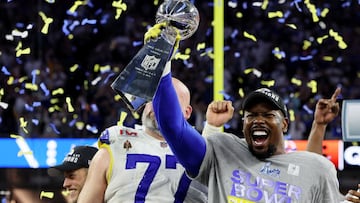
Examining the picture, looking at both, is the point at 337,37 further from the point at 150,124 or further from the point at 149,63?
the point at 149,63

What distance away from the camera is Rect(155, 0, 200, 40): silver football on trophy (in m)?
3.07

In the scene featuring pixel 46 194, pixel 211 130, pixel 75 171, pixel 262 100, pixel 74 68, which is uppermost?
pixel 74 68

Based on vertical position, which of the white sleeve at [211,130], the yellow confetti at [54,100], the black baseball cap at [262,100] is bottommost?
the white sleeve at [211,130]

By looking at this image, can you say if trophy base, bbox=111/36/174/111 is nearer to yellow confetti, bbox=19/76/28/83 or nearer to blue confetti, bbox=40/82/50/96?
blue confetti, bbox=40/82/50/96

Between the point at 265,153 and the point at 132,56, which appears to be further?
the point at 132,56

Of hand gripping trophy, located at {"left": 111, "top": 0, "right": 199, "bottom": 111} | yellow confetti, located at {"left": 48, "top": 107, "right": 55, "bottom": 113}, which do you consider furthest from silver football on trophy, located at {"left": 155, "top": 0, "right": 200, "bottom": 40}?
yellow confetti, located at {"left": 48, "top": 107, "right": 55, "bottom": 113}

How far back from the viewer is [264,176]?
332 centimetres

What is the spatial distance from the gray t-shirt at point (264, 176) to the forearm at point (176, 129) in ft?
0.18

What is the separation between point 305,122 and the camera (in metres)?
8.23

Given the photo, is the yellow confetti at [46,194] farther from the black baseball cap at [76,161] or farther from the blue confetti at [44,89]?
the black baseball cap at [76,161]

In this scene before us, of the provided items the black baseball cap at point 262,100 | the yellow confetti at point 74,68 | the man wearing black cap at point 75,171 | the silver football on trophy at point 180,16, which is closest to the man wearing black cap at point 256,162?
the black baseball cap at point 262,100

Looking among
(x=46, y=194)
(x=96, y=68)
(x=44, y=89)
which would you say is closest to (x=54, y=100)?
(x=44, y=89)

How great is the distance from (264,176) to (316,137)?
0.58m

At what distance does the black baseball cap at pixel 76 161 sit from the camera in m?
4.26
